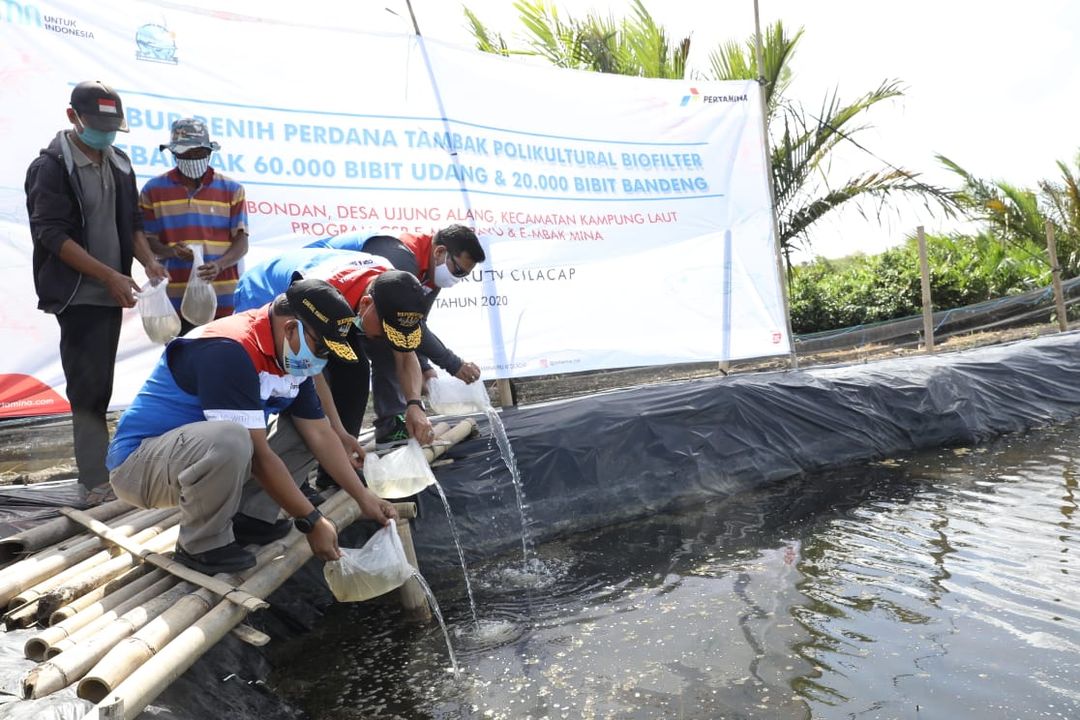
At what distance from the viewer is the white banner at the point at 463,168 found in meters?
3.54

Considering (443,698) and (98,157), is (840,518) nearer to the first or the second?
(443,698)

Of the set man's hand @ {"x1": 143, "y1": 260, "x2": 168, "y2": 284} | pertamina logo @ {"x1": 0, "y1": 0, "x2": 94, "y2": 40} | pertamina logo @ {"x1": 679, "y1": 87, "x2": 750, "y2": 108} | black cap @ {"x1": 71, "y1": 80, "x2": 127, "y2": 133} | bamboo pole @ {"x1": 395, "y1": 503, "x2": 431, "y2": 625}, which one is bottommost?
bamboo pole @ {"x1": 395, "y1": 503, "x2": 431, "y2": 625}

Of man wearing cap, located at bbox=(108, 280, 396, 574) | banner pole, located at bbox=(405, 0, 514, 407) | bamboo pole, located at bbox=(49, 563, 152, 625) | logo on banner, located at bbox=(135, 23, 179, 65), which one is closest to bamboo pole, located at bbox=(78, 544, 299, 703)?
man wearing cap, located at bbox=(108, 280, 396, 574)

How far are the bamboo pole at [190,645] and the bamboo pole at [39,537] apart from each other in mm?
757

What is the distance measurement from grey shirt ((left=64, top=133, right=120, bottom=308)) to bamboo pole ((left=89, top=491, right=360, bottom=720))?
1232 mm

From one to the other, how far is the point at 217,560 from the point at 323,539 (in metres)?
0.31

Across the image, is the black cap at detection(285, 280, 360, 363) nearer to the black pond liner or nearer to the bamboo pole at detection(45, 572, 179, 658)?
the bamboo pole at detection(45, 572, 179, 658)

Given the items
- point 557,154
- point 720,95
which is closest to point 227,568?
point 557,154

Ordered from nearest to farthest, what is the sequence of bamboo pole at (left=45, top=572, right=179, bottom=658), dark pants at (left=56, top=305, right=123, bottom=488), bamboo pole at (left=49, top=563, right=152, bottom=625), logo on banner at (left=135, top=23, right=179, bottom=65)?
bamboo pole at (left=45, top=572, right=179, bottom=658)
bamboo pole at (left=49, top=563, right=152, bottom=625)
dark pants at (left=56, top=305, right=123, bottom=488)
logo on banner at (left=135, top=23, right=179, bottom=65)

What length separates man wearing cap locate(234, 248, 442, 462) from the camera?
2652 mm

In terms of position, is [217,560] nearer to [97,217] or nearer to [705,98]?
[97,217]

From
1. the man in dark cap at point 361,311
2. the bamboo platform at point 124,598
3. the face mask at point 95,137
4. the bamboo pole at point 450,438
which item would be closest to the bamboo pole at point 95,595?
the bamboo platform at point 124,598

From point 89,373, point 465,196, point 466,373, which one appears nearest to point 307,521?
point 466,373

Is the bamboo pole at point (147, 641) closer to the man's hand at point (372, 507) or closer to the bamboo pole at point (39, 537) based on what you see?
the man's hand at point (372, 507)
